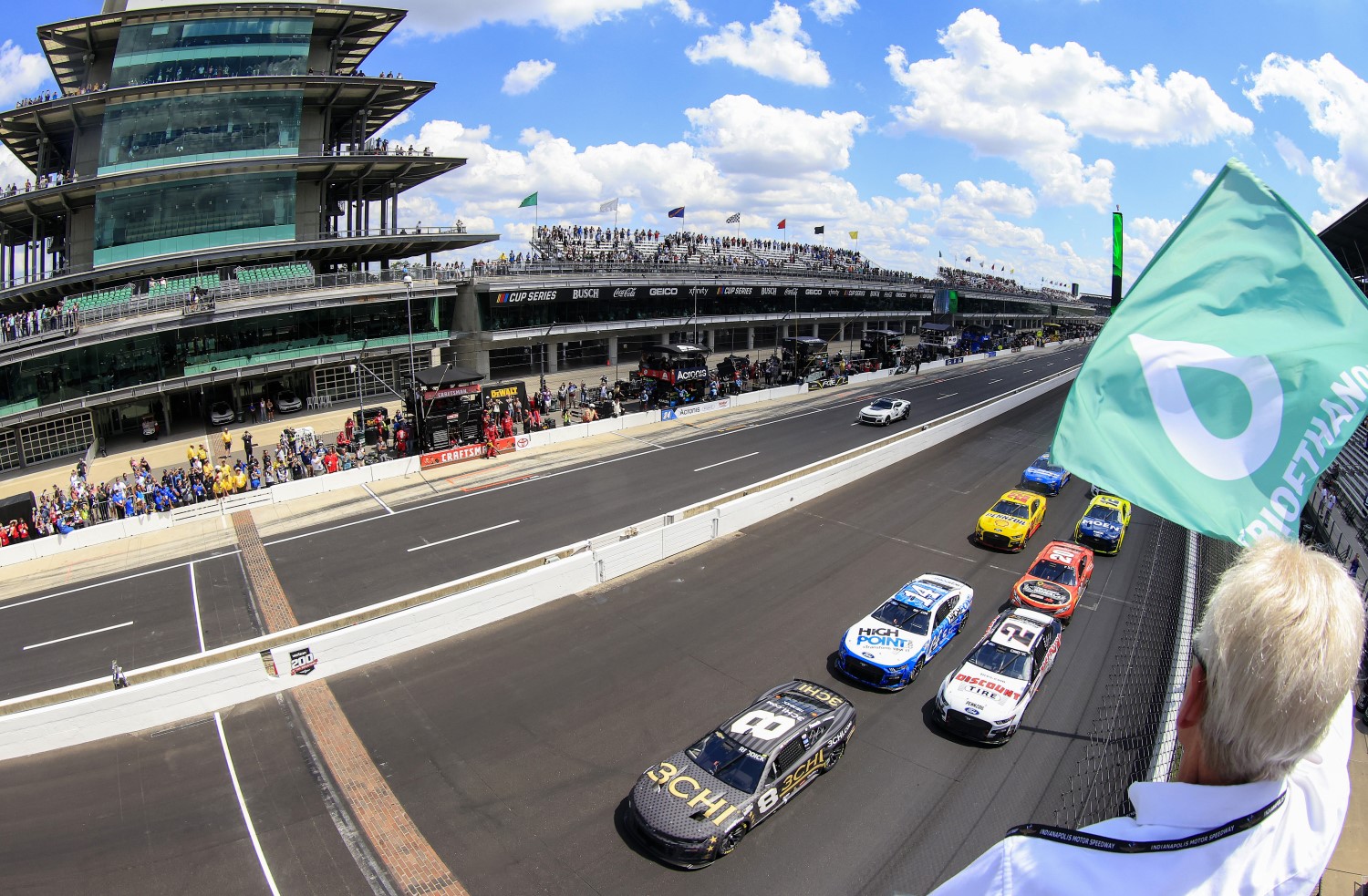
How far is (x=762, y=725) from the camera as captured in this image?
11211 mm

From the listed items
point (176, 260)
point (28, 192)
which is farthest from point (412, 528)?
point (28, 192)

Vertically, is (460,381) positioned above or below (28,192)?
below

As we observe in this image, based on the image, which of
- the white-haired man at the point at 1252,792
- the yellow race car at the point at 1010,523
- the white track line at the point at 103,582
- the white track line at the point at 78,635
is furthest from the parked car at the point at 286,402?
the white-haired man at the point at 1252,792

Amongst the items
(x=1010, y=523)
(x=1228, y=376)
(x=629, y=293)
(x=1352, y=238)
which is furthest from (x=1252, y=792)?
(x=629, y=293)

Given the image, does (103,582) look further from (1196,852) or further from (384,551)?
(1196,852)

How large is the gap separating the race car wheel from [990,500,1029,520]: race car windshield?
15.2 metres

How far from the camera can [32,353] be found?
29.3m

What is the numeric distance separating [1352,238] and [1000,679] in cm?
2843

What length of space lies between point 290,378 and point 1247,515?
43.9 m

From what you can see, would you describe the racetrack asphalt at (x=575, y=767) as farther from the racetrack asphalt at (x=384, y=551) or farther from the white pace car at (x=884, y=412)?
the white pace car at (x=884, y=412)

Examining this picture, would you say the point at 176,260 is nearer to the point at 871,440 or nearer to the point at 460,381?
the point at 460,381

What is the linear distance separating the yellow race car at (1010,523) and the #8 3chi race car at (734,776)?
37.1 ft

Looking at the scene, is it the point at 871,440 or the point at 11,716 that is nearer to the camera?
the point at 11,716

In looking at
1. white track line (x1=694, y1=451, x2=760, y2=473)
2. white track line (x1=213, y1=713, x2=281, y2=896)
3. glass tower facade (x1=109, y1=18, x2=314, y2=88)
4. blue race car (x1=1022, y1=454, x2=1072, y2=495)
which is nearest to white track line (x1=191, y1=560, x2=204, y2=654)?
white track line (x1=213, y1=713, x2=281, y2=896)
